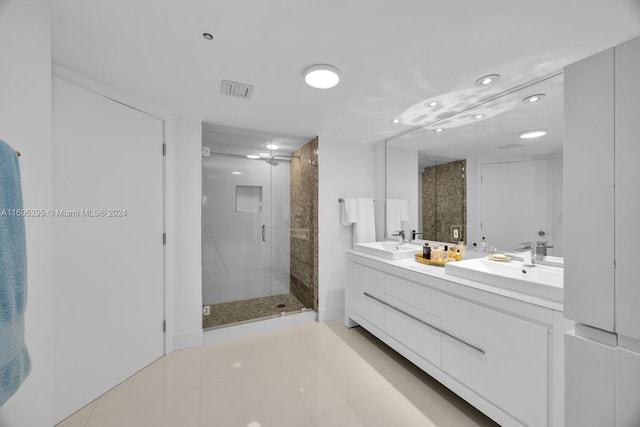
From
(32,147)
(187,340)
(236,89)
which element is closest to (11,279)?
(32,147)

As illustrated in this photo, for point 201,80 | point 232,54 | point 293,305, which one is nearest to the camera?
point 232,54

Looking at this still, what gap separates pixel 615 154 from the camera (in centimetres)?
65

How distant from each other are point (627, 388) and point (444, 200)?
195 centimetres

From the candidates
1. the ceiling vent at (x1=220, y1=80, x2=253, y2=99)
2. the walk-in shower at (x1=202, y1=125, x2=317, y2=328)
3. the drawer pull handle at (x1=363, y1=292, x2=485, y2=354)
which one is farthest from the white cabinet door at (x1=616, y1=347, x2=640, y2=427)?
the walk-in shower at (x1=202, y1=125, x2=317, y2=328)

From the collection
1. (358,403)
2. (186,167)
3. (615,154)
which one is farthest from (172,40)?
(358,403)

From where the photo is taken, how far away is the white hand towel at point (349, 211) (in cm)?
289

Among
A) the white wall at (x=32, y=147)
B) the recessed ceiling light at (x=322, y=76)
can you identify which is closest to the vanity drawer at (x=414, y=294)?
the recessed ceiling light at (x=322, y=76)

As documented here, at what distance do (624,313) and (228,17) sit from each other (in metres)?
1.76

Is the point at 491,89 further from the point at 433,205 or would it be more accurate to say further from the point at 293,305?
the point at 293,305

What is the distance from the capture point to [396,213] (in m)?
2.91

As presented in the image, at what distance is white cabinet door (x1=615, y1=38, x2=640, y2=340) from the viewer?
613 millimetres

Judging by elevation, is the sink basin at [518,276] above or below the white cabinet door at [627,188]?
below

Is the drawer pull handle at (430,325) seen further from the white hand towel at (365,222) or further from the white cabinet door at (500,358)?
the white hand towel at (365,222)

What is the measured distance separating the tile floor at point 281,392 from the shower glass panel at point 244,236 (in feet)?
1.86
